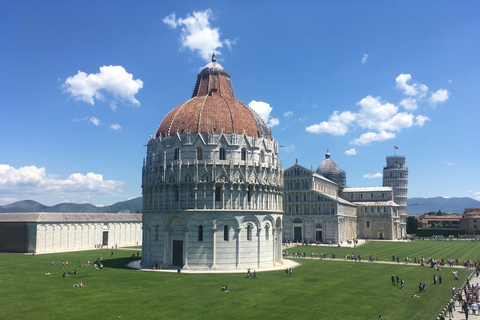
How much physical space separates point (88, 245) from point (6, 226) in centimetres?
1759

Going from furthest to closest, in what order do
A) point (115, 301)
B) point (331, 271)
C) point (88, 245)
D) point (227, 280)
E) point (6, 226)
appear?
point (88, 245) < point (6, 226) < point (331, 271) < point (227, 280) < point (115, 301)

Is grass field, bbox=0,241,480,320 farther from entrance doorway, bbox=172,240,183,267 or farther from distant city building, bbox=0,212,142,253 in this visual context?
distant city building, bbox=0,212,142,253

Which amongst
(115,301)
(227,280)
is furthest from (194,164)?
(115,301)

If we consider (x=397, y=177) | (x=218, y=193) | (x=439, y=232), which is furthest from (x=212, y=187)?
(x=397, y=177)

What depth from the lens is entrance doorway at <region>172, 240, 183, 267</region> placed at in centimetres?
5578

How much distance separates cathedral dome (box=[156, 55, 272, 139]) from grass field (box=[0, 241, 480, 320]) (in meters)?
21.5

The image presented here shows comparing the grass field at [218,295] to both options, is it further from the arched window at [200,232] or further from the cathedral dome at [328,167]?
the cathedral dome at [328,167]

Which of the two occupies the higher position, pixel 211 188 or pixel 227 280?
pixel 211 188

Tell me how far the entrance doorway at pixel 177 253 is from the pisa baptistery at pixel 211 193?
140 mm

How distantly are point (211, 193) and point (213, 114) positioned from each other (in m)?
12.6

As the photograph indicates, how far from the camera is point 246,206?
5625 centimetres

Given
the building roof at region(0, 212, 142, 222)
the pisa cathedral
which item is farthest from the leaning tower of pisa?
the pisa cathedral

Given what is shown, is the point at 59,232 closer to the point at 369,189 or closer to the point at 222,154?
the point at 222,154

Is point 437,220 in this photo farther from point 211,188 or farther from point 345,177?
point 211,188
